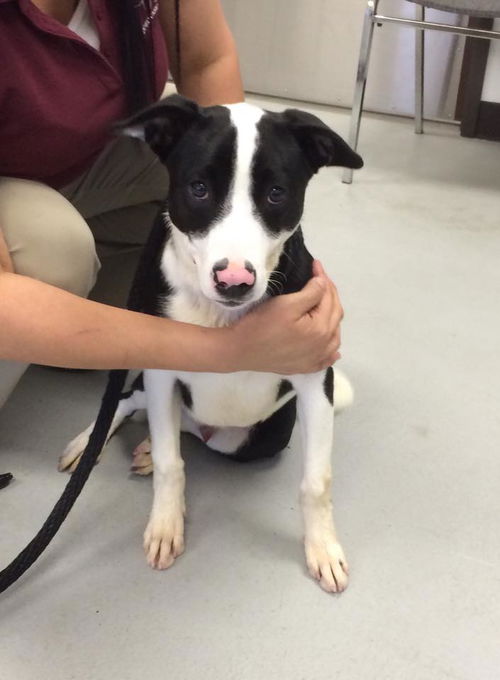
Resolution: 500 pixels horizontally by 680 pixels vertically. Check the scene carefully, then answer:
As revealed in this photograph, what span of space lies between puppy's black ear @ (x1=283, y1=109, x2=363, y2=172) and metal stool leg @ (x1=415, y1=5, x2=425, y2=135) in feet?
6.62

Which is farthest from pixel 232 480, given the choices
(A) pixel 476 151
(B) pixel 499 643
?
(A) pixel 476 151

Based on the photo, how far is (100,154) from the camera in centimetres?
129

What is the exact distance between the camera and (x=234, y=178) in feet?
2.68

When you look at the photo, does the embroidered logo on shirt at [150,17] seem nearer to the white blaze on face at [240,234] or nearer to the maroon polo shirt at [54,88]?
the maroon polo shirt at [54,88]

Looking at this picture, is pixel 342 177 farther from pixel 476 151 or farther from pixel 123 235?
pixel 123 235

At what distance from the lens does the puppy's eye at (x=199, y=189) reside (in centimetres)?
83

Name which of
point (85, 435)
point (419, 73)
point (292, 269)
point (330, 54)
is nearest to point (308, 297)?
point (292, 269)

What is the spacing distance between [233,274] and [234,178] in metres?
0.12

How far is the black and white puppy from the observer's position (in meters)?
0.82

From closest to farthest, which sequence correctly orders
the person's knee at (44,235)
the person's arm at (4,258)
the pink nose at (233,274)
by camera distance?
the pink nose at (233,274) → the person's arm at (4,258) → the person's knee at (44,235)

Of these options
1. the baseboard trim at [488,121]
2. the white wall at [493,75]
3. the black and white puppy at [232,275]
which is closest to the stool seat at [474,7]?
the white wall at [493,75]

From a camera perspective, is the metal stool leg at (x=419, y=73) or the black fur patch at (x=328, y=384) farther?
the metal stool leg at (x=419, y=73)

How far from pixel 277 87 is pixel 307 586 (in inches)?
102

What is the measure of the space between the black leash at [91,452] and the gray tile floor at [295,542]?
0.07 meters
